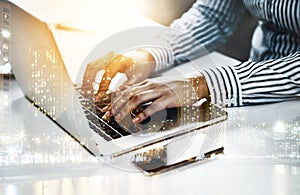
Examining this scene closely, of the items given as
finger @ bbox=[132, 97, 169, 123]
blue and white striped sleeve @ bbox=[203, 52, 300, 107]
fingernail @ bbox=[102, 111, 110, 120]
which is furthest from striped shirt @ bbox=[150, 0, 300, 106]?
fingernail @ bbox=[102, 111, 110, 120]

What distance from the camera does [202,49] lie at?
5.95 feet

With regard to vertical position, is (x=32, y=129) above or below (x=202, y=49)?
below

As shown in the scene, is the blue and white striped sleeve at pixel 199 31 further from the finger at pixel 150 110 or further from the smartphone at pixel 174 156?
the smartphone at pixel 174 156

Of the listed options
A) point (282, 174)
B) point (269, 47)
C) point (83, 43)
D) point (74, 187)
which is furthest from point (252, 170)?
point (83, 43)

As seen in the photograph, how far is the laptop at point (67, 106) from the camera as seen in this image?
5.73ft

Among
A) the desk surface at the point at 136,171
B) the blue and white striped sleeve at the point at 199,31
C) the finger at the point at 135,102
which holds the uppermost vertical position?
the blue and white striped sleeve at the point at 199,31

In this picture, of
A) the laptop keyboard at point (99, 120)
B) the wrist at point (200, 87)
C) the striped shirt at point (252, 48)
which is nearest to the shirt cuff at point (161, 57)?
the striped shirt at point (252, 48)

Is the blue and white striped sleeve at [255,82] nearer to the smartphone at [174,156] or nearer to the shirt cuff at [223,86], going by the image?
the shirt cuff at [223,86]

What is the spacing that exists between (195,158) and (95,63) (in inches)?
18.7

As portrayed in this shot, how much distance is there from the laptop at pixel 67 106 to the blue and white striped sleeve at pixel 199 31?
0.62 feet

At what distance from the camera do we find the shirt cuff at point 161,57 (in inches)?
70.5

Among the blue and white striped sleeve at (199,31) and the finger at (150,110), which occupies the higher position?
the blue and white striped sleeve at (199,31)

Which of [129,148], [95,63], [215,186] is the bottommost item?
[215,186]

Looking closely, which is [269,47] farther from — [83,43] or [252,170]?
[83,43]
